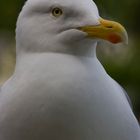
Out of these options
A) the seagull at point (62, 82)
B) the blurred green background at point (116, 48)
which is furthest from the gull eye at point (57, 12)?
the blurred green background at point (116, 48)

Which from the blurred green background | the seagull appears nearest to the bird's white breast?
the seagull

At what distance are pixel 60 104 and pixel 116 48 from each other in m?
1.28

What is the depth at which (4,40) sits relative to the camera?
8.50 feet

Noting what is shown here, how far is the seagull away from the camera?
1.19m

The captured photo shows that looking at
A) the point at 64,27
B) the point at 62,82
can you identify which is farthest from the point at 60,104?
the point at 64,27

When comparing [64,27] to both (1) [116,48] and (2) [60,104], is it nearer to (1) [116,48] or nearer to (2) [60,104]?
(2) [60,104]

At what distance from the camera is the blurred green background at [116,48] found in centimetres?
238

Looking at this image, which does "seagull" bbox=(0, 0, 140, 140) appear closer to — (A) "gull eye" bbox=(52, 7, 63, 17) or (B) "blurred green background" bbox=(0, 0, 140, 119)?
(A) "gull eye" bbox=(52, 7, 63, 17)

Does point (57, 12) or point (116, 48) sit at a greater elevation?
point (57, 12)

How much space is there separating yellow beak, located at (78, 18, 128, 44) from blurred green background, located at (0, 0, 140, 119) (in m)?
1.08

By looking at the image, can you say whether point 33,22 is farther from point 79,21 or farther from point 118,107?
point 118,107

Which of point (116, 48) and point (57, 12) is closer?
point (57, 12)

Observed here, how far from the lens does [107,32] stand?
121cm

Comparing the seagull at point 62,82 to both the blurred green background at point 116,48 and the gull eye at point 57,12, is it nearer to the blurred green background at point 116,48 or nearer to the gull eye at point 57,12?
the gull eye at point 57,12
